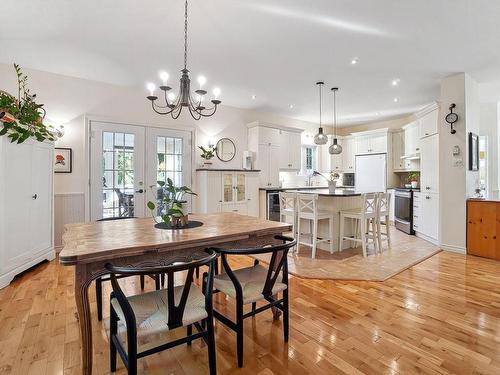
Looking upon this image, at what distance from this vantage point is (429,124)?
4820 mm

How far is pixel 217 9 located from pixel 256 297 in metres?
2.49

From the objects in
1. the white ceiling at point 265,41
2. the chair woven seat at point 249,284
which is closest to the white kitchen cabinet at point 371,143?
the white ceiling at point 265,41

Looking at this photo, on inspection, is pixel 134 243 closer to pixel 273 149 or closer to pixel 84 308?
pixel 84 308

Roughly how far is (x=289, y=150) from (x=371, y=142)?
2.22 metres

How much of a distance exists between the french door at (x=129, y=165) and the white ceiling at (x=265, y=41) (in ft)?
2.80

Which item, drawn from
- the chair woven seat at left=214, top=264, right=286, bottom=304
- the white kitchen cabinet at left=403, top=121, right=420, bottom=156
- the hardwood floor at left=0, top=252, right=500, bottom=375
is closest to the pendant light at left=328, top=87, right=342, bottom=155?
the white kitchen cabinet at left=403, top=121, right=420, bottom=156

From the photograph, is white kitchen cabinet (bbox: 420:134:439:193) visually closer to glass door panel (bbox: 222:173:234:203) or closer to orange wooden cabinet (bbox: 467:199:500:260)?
orange wooden cabinet (bbox: 467:199:500:260)

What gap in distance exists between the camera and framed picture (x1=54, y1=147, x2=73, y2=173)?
4020mm

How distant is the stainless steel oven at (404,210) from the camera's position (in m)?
5.41

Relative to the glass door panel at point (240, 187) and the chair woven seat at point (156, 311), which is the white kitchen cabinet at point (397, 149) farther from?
the chair woven seat at point (156, 311)

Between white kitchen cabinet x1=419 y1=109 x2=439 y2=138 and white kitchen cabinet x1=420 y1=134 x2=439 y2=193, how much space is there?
0.30 ft

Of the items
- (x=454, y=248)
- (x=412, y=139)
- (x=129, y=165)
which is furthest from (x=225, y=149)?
(x=454, y=248)

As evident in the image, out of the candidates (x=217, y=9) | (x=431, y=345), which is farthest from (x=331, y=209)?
(x=217, y=9)

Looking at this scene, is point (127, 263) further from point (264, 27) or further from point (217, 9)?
point (264, 27)
